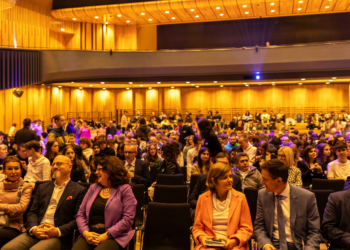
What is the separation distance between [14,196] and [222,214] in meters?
2.21

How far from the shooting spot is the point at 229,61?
1708 cm

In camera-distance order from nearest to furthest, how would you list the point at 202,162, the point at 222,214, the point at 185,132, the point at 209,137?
the point at 222,214, the point at 209,137, the point at 202,162, the point at 185,132

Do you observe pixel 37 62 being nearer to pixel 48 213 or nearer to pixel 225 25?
pixel 225 25

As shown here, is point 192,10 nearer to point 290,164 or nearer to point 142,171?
point 142,171

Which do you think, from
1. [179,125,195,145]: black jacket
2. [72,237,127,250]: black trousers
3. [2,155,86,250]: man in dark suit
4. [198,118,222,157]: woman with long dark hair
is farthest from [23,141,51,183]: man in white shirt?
[179,125,195,145]: black jacket

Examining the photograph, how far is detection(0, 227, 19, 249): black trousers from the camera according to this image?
3.56 meters

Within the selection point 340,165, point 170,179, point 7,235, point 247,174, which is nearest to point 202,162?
point 170,179

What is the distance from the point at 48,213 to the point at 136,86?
780 inches

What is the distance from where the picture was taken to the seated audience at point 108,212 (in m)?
3.30

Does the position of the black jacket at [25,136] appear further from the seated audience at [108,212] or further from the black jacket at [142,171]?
the seated audience at [108,212]

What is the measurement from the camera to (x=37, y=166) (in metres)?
4.86

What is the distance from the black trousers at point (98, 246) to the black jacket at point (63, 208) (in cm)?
26

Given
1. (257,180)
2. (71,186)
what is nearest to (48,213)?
(71,186)

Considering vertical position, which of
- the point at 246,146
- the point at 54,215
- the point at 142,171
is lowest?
the point at 54,215
